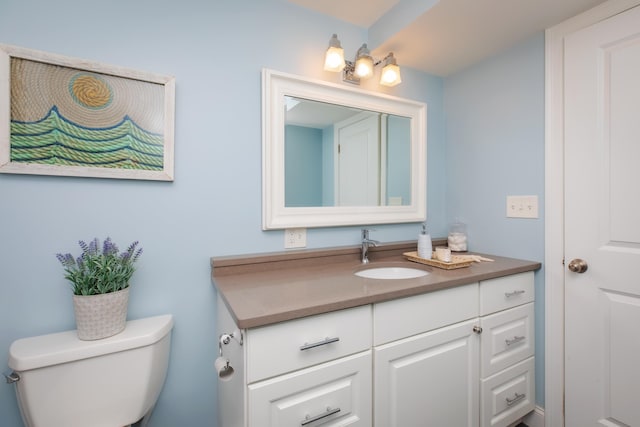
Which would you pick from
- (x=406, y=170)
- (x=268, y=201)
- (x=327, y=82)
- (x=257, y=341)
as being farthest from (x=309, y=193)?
(x=257, y=341)

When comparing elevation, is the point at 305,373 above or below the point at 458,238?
below

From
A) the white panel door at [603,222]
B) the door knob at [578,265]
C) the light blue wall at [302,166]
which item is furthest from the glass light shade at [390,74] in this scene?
the door knob at [578,265]

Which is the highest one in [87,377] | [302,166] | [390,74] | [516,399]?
[390,74]

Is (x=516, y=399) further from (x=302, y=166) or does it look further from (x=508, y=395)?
(x=302, y=166)

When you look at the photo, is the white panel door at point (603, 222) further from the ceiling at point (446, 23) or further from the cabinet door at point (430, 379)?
the cabinet door at point (430, 379)

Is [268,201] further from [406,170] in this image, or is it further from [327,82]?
[406,170]

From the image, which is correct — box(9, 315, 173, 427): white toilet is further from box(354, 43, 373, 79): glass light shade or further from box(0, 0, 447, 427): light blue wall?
box(354, 43, 373, 79): glass light shade

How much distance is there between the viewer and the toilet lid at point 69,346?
833mm

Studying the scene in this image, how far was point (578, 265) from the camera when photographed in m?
1.29

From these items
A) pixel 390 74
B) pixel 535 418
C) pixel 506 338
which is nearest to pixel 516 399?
pixel 535 418

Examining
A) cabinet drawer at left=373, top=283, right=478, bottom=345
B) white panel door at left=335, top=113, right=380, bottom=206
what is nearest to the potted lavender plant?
cabinet drawer at left=373, top=283, right=478, bottom=345

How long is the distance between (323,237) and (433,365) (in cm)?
75

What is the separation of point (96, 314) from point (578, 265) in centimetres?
195

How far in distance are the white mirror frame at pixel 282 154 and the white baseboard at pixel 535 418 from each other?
1124 millimetres
